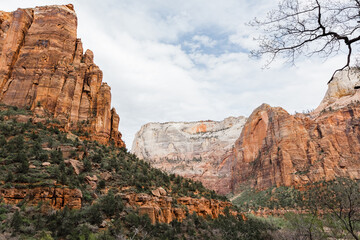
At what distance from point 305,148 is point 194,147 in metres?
73.9

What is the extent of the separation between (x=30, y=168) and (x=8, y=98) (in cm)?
1861

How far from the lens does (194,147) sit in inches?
5281

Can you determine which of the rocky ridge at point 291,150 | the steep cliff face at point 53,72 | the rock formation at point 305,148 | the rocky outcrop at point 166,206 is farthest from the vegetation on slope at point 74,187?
the rocky ridge at point 291,150

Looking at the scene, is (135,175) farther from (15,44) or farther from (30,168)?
(15,44)

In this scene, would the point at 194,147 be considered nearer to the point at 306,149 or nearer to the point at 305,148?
the point at 305,148

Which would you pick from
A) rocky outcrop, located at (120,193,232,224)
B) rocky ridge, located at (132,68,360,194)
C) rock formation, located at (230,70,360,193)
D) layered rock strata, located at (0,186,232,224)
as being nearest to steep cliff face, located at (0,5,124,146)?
rocky outcrop, located at (120,193,232,224)

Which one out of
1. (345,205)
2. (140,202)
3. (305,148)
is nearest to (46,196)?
(140,202)

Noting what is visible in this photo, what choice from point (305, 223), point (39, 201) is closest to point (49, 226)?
point (39, 201)

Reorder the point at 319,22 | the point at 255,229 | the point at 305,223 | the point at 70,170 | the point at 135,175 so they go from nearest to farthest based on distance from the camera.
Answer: the point at 319,22 → the point at 70,170 → the point at 305,223 → the point at 135,175 → the point at 255,229

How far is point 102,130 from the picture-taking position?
3575 cm

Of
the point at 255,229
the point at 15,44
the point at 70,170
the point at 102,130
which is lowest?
the point at 255,229

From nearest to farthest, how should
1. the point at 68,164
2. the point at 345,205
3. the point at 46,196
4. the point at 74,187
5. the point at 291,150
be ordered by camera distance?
the point at 345,205, the point at 46,196, the point at 74,187, the point at 68,164, the point at 291,150

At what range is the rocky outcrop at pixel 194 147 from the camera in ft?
352

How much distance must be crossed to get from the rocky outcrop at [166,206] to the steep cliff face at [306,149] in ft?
133
